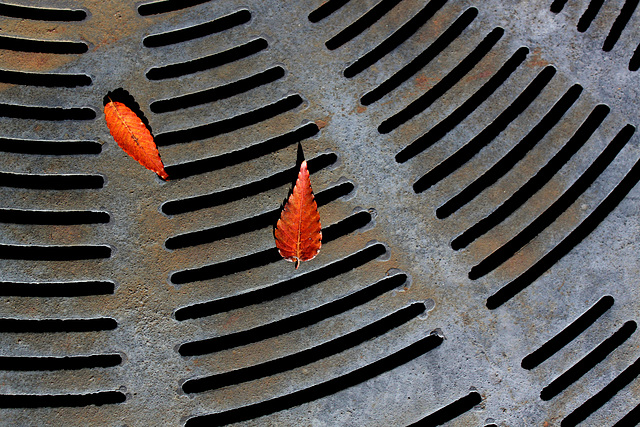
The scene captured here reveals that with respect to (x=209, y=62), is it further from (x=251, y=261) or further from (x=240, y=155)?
(x=251, y=261)

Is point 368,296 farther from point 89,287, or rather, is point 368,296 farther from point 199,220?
point 89,287

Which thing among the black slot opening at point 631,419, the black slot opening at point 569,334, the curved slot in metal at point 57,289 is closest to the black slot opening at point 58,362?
the curved slot in metal at point 57,289

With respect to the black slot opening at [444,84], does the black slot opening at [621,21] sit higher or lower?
higher

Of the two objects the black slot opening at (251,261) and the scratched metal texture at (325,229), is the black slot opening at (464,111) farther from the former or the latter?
the black slot opening at (251,261)

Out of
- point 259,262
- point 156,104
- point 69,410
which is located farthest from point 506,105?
point 69,410

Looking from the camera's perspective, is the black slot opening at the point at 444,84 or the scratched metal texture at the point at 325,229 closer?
the scratched metal texture at the point at 325,229

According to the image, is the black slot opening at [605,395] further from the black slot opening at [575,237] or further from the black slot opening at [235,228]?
the black slot opening at [235,228]

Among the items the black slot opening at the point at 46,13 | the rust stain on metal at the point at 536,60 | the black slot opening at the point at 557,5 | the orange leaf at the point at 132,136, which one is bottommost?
the orange leaf at the point at 132,136
